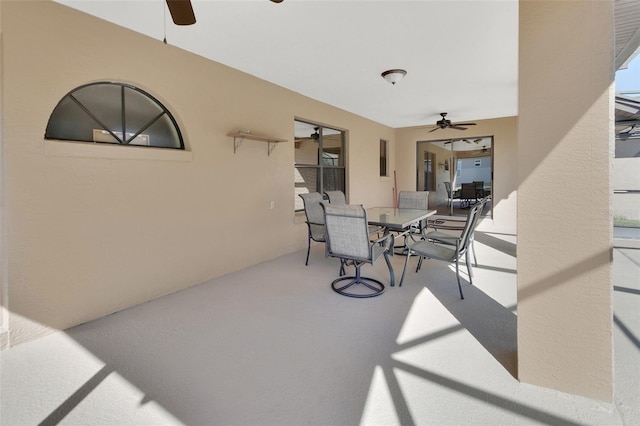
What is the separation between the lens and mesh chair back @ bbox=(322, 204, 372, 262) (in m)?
3.06

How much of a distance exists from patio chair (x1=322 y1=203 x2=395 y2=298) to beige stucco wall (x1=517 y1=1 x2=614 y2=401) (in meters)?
1.47

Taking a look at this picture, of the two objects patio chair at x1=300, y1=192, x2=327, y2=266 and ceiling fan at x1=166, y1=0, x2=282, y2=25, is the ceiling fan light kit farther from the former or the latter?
ceiling fan at x1=166, y1=0, x2=282, y2=25

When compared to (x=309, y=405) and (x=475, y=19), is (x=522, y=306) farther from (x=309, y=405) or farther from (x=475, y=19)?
(x=475, y=19)

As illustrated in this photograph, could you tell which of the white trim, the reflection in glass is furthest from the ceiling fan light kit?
the white trim

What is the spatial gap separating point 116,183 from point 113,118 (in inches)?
24.5

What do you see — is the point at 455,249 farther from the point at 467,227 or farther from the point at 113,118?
the point at 113,118

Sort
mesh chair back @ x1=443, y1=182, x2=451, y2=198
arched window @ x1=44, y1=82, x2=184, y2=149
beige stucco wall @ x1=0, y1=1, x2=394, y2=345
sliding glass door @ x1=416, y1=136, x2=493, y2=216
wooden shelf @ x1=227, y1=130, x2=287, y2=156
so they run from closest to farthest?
beige stucco wall @ x1=0, y1=1, x2=394, y2=345
arched window @ x1=44, y1=82, x2=184, y2=149
wooden shelf @ x1=227, y1=130, x2=287, y2=156
sliding glass door @ x1=416, y1=136, x2=493, y2=216
mesh chair back @ x1=443, y1=182, x2=451, y2=198

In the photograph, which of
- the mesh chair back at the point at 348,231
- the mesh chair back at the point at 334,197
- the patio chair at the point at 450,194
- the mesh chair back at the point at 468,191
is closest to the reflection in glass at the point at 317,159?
the mesh chair back at the point at 334,197

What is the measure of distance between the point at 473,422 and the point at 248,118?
13.0ft

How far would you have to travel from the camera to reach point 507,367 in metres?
2.01

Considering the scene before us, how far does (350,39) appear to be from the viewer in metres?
3.20

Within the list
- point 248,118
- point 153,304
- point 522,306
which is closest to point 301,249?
point 248,118

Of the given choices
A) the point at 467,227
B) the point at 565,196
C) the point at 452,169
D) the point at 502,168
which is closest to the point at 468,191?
the point at 452,169

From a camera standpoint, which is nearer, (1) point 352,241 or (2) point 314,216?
(1) point 352,241
